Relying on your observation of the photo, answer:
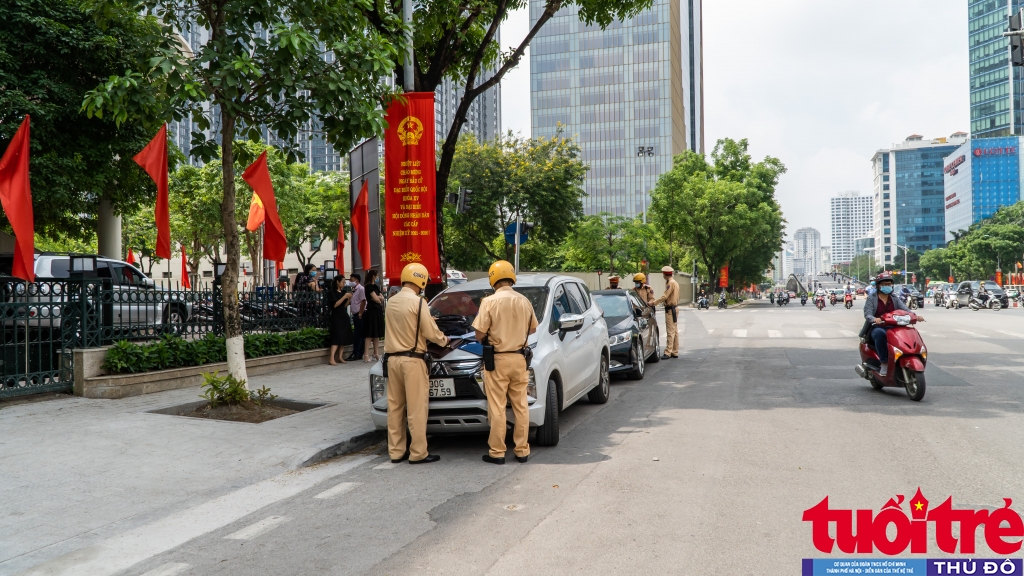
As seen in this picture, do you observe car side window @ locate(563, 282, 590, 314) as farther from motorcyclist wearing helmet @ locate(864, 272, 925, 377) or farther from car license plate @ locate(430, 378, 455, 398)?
motorcyclist wearing helmet @ locate(864, 272, 925, 377)

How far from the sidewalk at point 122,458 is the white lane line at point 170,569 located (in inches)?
30.4

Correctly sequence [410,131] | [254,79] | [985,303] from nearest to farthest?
[254,79] < [410,131] < [985,303]

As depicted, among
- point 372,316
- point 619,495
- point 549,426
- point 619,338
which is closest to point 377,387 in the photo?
A: point 549,426

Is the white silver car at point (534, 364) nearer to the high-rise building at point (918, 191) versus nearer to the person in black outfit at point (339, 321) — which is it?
the person in black outfit at point (339, 321)

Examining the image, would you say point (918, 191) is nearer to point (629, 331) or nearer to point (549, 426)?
point (629, 331)

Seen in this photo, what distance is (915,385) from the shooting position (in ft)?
29.9

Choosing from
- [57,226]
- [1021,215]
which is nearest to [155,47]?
[57,226]

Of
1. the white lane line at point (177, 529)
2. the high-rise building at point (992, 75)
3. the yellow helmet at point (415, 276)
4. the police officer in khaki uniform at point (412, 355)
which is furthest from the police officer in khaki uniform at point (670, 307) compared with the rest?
the high-rise building at point (992, 75)

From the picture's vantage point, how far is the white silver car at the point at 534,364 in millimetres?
6781

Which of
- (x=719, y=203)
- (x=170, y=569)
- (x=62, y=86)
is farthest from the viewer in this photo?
(x=719, y=203)

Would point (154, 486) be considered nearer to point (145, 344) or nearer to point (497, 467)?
point (497, 467)

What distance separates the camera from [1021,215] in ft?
311

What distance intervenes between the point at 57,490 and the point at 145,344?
506cm

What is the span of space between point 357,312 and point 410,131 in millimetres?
4347
